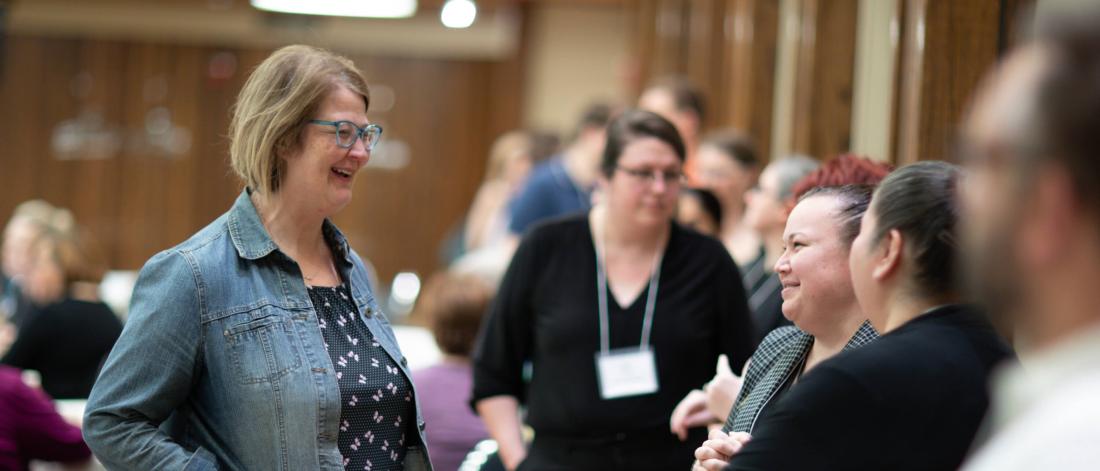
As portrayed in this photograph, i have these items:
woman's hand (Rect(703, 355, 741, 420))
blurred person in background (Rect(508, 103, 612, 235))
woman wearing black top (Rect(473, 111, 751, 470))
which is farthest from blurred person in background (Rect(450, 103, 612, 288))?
woman's hand (Rect(703, 355, 741, 420))

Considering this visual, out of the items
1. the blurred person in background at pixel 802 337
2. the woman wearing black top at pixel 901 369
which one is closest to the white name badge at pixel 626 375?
the blurred person in background at pixel 802 337

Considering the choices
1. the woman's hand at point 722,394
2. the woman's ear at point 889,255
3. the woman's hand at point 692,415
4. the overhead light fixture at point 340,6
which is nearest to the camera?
the woman's ear at point 889,255

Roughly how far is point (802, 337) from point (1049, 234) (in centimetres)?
128

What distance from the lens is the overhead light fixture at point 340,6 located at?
7414 millimetres

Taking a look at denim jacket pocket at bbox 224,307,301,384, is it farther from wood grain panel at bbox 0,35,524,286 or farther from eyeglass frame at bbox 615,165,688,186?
wood grain panel at bbox 0,35,524,286

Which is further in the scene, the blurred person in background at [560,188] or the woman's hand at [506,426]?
the blurred person in background at [560,188]

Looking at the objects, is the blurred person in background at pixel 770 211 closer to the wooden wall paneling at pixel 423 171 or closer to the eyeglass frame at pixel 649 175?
the eyeglass frame at pixel 649 175

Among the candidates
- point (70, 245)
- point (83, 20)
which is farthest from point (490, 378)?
point (83, 20)

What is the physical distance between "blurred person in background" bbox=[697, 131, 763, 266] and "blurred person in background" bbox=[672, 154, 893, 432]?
185 centimetres

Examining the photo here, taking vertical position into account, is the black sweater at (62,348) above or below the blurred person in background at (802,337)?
below

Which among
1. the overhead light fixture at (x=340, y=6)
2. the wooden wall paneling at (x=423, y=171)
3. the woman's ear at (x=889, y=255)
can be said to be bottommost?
the wooden wall paneling at (x=423, y=171)

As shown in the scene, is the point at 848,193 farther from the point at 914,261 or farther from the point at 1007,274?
the point at 1007,274

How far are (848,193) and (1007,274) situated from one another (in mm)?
1170

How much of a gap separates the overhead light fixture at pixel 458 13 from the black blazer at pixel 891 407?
376 inches
